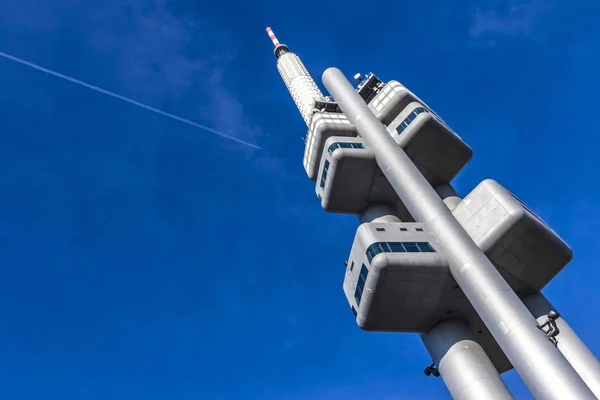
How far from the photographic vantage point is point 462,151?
5562cm

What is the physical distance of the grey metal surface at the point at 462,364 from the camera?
114 ft

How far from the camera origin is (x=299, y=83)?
3782 inches

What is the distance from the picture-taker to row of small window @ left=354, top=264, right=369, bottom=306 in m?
39.3

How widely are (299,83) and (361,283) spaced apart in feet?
207

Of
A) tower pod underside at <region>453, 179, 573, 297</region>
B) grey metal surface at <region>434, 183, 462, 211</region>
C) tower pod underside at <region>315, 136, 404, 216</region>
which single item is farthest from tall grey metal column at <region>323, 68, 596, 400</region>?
grey metal surface at <region>434, 183, 462, 211</region>

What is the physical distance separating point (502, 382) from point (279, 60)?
88846 mm

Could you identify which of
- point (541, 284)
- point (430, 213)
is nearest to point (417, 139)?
point (430, 213)

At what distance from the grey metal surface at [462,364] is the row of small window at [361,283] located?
683 cm

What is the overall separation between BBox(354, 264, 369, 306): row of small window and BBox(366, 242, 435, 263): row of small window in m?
1.50

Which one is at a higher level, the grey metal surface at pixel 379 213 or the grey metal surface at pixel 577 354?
the grey metal surface at pixel 379 213


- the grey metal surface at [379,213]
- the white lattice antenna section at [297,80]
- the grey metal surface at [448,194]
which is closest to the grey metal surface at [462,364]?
the grey metal surface at [379,213]

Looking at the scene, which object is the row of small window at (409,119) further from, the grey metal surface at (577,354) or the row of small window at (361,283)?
the grey metal surface at (577,354)

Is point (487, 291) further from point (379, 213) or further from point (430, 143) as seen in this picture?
point (430, 143)

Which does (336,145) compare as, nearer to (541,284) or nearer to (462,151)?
(462,151)
